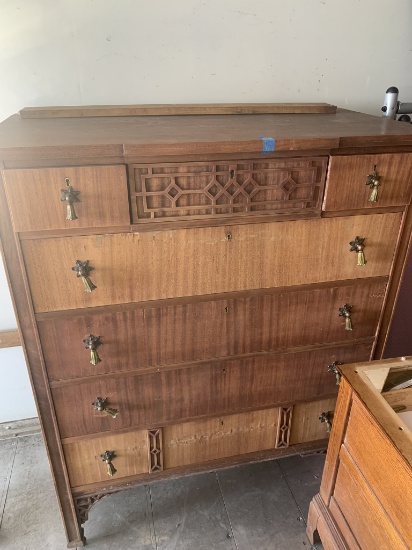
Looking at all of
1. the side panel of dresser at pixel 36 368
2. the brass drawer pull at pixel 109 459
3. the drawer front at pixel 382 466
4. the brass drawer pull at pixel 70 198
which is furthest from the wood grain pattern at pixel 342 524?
the brass drawer pull at pixel 70 198

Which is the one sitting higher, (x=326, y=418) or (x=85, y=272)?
(x=85, y=272)

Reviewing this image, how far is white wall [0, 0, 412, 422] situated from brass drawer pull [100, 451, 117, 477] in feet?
2.05

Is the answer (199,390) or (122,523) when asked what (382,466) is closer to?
(199,390)

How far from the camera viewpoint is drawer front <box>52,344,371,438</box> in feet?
3.46

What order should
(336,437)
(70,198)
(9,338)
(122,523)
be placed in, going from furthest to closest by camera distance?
(9,338)
(122,523)
(336,437)
(70,198)

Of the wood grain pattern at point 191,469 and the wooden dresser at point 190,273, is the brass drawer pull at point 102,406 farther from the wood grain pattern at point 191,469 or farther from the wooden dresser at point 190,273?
the wood grain pattern at point 191,469

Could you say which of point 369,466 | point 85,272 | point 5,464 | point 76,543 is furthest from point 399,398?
point 5,464

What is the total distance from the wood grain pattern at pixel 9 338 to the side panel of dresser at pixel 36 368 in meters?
0.50

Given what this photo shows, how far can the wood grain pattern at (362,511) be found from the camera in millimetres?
857

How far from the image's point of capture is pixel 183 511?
1351 millimetres

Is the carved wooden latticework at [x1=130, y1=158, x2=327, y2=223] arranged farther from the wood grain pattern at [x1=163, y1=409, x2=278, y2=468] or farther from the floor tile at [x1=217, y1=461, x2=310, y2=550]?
the floor tile at [x1=217, y1=461, x2=310, y2=550]

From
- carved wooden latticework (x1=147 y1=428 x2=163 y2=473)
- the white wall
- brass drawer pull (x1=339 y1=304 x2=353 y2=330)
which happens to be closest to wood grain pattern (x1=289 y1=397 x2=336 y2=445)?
brass drawer pull (x1=339 y1=304 x2=353 y2=330)

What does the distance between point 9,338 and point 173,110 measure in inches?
35.3

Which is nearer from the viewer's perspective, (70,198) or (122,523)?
(70,198)
